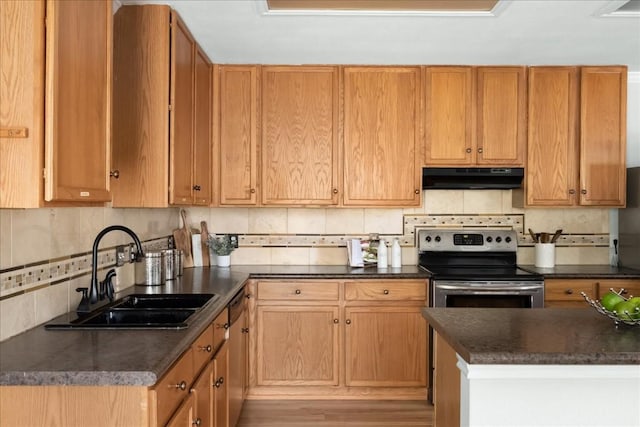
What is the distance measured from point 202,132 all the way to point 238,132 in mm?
380

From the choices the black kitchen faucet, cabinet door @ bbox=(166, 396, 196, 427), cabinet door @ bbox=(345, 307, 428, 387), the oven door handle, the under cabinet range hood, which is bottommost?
cabinet door @ bbox=(345, 307, 428, 387)

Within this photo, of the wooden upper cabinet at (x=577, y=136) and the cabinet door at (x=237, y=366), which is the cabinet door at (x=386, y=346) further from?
the wooden upper cabinet at (x=577, y=136)

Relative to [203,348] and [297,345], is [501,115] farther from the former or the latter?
[203,348]

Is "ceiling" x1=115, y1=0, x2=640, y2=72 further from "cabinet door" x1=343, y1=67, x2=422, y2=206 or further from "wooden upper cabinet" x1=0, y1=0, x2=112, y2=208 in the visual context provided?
A: "wooden upper cabinet" x1=0, y1=0, x2=112, y2=208

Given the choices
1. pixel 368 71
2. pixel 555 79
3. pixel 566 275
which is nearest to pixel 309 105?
pixel 368 71

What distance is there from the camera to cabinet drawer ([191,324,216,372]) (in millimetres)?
1924

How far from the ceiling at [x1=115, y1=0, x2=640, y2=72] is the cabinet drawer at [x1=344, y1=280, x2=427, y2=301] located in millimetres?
1539

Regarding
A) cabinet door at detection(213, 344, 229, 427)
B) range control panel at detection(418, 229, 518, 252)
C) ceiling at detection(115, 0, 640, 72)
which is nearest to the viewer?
cabinet door at detection(213, 344, 229, 427)

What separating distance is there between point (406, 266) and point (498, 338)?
87.5 inches

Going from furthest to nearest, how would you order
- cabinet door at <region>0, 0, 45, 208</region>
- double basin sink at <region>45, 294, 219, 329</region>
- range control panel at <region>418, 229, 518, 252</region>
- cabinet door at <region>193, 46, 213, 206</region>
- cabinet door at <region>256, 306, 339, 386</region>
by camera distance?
range control panel at <region>418, 229, 518, 252</region>
cabinet door at <region>256, 306, 339, 386</region>
cabinet door at <region>193, 46, 213, 206</region>
double basin sink at <region>45, 294, 219, 329</region>
cabinet door at <region>0, 0, 45, 208</region>

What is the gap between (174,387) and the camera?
164cm

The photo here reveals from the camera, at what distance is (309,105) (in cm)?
367

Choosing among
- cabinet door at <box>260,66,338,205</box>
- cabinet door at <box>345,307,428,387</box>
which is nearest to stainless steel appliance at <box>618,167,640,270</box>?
cabinet door at <box>345,307,428,387</box>

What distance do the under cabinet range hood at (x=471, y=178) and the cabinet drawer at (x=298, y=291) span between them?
1.05 metres
